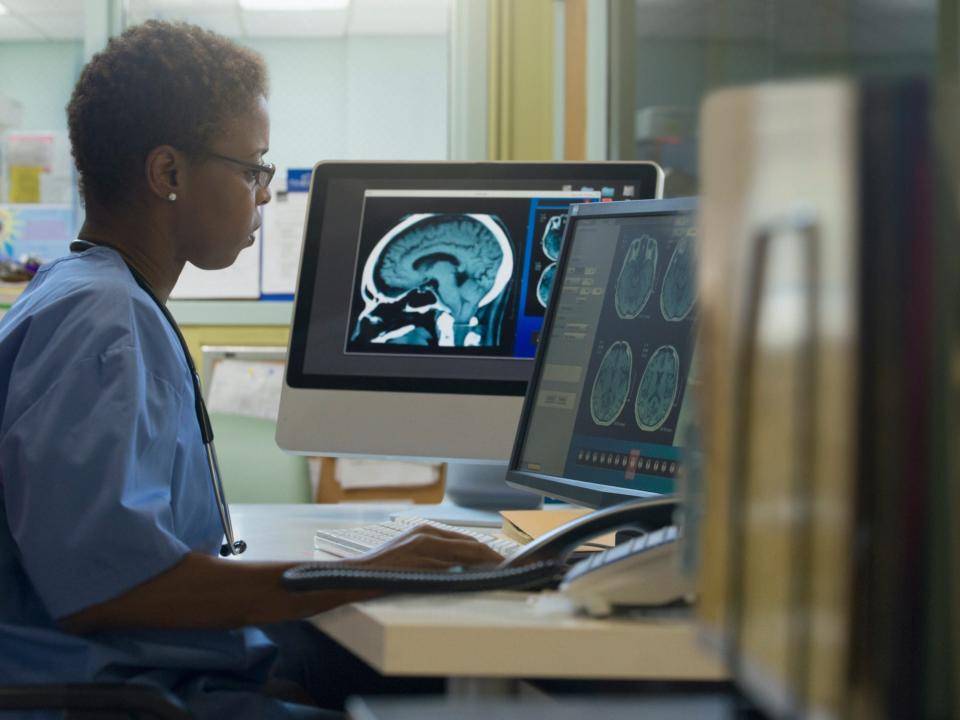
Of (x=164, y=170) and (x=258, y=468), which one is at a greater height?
(x=164, y=170)

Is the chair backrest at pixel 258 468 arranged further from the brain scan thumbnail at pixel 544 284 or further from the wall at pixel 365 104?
the brain scan thumbnail at pixel 544 284

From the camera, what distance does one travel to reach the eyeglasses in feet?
4.15

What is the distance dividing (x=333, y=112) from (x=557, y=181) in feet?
6.77

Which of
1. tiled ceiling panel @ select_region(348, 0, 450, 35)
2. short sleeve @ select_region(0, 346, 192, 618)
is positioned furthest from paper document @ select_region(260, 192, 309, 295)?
short sleeve @ select_region(0, 346, 192, 618)

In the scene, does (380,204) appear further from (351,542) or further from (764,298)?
(764,298)

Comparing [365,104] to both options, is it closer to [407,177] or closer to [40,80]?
[40,80]

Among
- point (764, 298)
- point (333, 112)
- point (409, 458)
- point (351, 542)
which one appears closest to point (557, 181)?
point (409, 458)

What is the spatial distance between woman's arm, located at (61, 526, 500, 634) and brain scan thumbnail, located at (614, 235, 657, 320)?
0.40m

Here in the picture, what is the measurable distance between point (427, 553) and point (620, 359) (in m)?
0.38

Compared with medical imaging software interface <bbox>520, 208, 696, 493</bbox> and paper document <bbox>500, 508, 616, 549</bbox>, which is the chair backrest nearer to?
paper document <bbox>500, 508, 616, 549</bbox>

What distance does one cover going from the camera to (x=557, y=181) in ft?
5.07

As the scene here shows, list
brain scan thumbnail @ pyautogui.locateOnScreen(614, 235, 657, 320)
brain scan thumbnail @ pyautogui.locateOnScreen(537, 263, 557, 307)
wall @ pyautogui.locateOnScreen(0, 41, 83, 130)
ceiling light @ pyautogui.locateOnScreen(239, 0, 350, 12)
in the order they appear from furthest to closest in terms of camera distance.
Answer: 1. ceiling light @ pyautogui.locateOnScreen(239, 0, 350, 12)
2. wall @ pyautogui.locateOnScreen(0, 41, 83, 130)
3. brain scan thumbnail @ pyautogui.locateOnScreen(537, 263, 557, 307)
4. brain scan thumbnail @ pyautogui.locateOnScreen(614, 235, 657, 320)

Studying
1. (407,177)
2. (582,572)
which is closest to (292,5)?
(407,177)

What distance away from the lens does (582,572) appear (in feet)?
2.45
